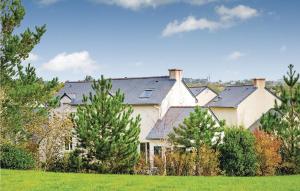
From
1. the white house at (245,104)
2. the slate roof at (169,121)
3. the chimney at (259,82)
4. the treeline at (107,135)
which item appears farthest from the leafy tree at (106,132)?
the chimney at (259,82)

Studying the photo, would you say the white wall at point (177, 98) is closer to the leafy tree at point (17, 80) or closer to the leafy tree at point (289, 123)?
the leafy tree at point (289, 123)

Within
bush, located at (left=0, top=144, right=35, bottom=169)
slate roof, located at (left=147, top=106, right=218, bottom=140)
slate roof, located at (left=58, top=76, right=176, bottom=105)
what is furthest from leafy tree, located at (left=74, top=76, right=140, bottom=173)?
slate roof, located at (left=58, top=76, right=176, bottom=105)

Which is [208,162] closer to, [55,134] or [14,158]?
[55,134]

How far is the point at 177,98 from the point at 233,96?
40.6ft

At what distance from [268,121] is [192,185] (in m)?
23.8

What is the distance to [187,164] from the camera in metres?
36.5

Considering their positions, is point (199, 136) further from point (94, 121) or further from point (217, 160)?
point (94, 121)

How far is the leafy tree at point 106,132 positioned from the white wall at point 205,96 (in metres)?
32.4

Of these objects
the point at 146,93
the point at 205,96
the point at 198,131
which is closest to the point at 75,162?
the point at 198,131

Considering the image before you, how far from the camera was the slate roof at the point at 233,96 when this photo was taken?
58031mm

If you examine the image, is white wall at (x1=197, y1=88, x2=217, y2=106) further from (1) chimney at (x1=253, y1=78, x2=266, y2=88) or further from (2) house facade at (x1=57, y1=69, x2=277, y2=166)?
(1) chimney at (x1=253, y1=78, x2=266, y2=88)

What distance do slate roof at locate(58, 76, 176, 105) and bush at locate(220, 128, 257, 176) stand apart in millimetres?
10398

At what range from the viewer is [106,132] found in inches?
1353

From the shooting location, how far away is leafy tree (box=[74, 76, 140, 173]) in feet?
112
